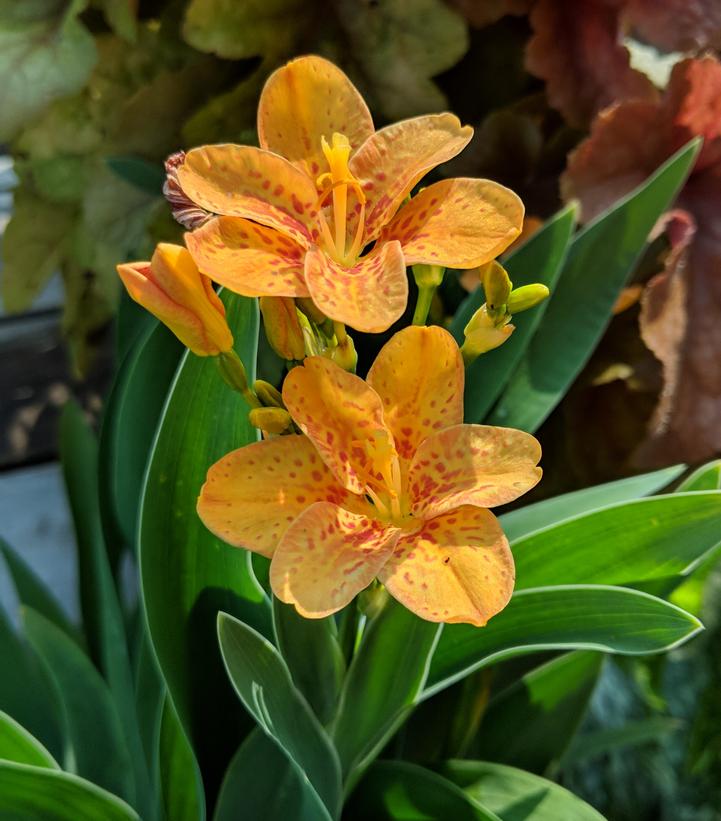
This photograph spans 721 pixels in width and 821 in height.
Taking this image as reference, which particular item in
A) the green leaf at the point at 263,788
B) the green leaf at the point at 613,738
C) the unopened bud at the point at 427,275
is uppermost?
the unopened bud at the point at 427,275

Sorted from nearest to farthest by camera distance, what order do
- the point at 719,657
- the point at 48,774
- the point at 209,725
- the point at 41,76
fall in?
the point at 48,774, the point at 209,725, the point at 41,76, the point at 719,657

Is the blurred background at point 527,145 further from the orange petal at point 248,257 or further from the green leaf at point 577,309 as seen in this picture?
the orange petal at point 248,257

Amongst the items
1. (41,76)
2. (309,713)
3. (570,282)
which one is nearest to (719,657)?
(570,282)

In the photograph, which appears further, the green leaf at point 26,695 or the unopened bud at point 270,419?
the green leaf at point 26,695

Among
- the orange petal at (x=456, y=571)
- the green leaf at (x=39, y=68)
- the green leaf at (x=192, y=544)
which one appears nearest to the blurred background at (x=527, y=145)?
the green leaf at (x=39, y=68)

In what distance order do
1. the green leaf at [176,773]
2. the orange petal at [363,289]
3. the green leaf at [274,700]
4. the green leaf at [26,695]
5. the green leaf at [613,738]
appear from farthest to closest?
the green leaf at [613,738] < the green leaf at [26,695] < the green leaf at [176,773] < the green leaf at [274,700] < the orange petal at [363,289]

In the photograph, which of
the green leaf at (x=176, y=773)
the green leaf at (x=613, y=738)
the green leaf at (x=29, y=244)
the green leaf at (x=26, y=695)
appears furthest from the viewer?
the green leaf at (x=29, y=244)

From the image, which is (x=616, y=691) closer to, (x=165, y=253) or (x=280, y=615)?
(x=280, y=615)
